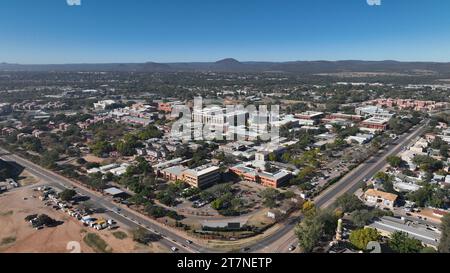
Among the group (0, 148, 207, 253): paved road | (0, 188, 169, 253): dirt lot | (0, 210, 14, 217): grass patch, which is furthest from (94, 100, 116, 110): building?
(0, 210, 14, 217): grass patch

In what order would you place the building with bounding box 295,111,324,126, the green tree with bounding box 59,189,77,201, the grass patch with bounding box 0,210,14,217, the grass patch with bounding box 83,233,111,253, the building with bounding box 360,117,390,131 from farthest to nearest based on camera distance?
1. the building with bounding box 295,111,324,126
2. the building with bounding box 360,117,390,131
3. the green tree with bounding box 59,189,77,201
4. the grass patch with bounding box 0,210,14,217
5. the grass patch with bounding box 83,233,111,253

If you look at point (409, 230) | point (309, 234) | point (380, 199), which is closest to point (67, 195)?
point (309, 234)

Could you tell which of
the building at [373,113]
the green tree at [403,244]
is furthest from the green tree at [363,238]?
the building at [373,113]

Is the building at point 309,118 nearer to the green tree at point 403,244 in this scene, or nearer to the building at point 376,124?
the building at point 376,124

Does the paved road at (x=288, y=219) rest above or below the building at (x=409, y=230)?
below

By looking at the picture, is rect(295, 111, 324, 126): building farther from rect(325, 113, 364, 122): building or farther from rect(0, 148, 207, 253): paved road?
rect(0, 148, 207, 253): paved road
